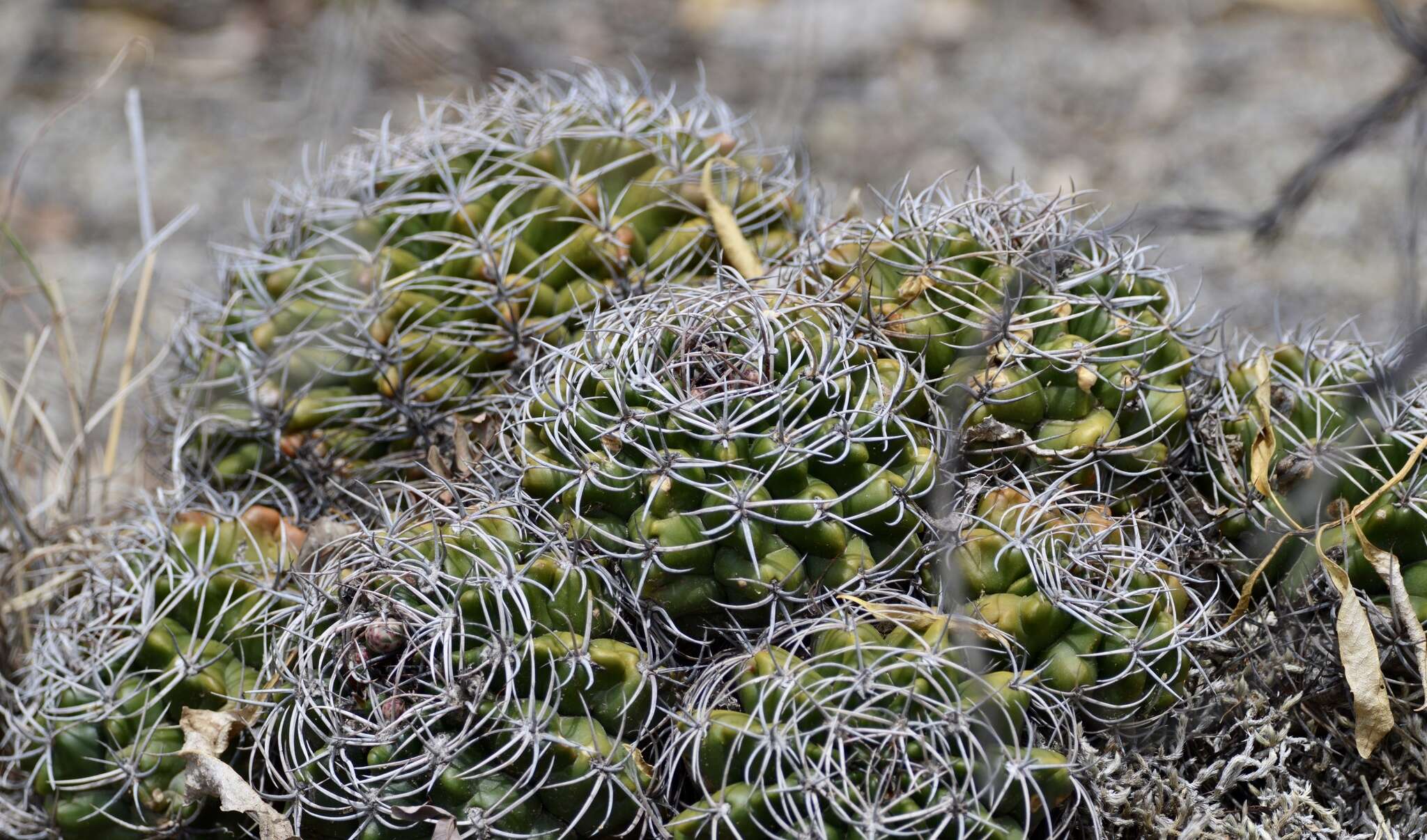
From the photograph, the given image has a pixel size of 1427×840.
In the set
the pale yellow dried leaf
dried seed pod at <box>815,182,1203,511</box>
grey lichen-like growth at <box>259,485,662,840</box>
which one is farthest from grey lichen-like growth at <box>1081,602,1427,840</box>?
the pale yellow dried leaf

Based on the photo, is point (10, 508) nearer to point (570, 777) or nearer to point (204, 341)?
point (204, 341)

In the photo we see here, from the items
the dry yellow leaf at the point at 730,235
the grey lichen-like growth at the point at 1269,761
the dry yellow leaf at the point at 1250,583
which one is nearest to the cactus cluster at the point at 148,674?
the dry yellow leaf at the point at 730,235

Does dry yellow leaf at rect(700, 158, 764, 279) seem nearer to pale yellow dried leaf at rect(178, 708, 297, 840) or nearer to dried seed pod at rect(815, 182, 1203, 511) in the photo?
dried seed pod at rect(815, 182, 1203, 511)

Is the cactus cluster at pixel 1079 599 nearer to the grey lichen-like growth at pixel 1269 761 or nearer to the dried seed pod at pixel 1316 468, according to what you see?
the grey lichen-like growth at pixel 1269 761

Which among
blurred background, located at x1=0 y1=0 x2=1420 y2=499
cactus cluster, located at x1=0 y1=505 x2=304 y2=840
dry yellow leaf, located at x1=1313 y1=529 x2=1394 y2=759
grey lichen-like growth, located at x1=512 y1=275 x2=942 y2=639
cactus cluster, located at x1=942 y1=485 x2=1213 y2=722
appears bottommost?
blurred background, located at x1=0 y1=0 x2=1420 y2=499

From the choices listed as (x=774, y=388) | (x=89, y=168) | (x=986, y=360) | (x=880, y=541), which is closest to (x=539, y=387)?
(x=774, y=388)
